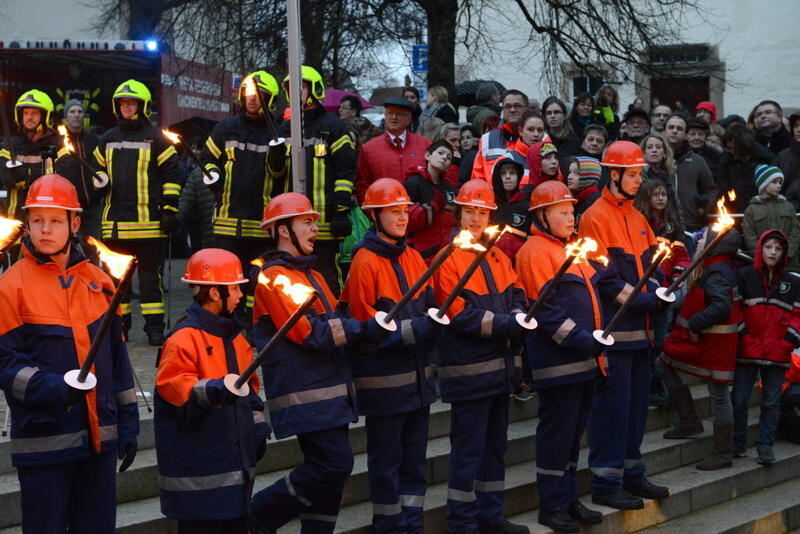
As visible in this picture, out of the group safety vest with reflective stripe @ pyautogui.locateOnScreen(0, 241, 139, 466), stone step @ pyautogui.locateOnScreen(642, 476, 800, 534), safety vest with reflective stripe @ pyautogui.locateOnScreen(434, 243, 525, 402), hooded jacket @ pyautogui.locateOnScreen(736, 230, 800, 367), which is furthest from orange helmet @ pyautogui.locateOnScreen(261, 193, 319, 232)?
hooded jacket @ pyautogui.locateOnScreen(736, 230, 800, 367)

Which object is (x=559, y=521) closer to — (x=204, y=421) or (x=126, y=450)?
(x=204, y=421)

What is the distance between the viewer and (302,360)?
6.22 meters

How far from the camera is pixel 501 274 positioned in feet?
23.4

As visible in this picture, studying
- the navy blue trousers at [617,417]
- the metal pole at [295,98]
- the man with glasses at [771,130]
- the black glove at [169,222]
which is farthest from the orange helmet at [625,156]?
the man with glasses at [771,130]

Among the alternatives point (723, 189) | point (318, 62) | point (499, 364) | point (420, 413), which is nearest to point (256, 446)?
point (420, 413)

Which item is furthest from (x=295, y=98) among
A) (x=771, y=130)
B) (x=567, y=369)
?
(x=771, y=130)

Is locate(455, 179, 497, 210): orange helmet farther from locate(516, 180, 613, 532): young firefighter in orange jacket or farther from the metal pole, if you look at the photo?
the metal pole

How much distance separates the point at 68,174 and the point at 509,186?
339 cm

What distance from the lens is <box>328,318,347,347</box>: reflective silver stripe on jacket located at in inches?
240

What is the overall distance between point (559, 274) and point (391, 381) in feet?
3.61

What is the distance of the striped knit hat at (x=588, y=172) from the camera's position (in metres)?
9.17

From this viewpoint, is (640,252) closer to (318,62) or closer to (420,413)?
(420,413)

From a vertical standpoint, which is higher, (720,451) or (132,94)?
(132,94)

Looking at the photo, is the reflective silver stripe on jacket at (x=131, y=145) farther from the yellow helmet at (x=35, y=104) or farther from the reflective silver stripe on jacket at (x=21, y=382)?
the reflective silver stripe on jacket at (x=21, y=382)
